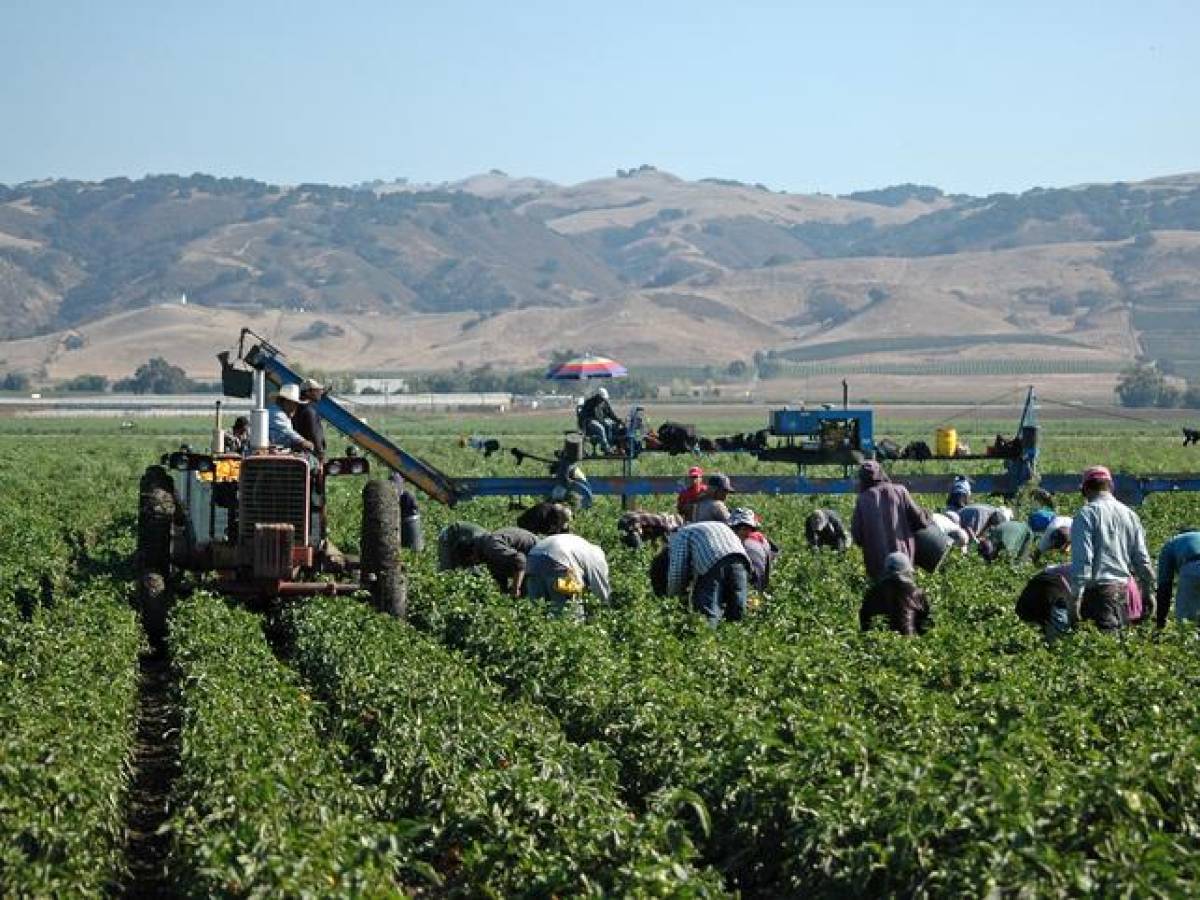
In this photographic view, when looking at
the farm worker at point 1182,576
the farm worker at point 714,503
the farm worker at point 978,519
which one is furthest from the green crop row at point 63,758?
the farm worker at point 978,519

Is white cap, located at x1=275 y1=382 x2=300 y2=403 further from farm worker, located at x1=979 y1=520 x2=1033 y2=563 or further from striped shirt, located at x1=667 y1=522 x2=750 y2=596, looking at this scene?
farm worker, located at x1=979 y1=520 x2=1033 y2=563

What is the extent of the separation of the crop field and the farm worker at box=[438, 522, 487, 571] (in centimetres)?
242

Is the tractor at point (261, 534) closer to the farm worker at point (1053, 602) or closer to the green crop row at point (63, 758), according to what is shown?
the green crop row at point (63, 758)

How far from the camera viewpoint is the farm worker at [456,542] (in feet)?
65.8

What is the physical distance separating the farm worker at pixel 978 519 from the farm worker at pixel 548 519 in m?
6.66

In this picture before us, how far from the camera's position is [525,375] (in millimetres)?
159125

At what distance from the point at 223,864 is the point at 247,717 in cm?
294

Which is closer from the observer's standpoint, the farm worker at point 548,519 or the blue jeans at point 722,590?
the blue jeans at point 722,590

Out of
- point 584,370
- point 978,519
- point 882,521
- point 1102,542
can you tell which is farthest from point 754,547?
point 584,370

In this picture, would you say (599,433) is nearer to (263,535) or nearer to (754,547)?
(754,547)

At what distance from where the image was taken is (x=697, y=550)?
16344mm

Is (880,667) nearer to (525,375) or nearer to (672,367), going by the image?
(525,375)

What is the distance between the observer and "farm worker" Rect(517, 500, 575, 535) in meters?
17.9

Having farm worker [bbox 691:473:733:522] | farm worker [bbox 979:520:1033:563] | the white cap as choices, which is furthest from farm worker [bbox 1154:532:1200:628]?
the white cap
